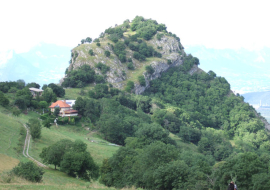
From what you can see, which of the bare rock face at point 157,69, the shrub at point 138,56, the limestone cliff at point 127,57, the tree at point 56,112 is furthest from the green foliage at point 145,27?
the tree at point 56,112

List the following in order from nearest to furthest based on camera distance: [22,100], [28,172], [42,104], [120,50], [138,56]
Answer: [28,172] < [22,100] < [42,104] < [120,50] < [138,56]

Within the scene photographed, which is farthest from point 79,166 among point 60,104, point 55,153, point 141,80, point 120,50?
point 120,50

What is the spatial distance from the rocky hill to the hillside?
0.41m

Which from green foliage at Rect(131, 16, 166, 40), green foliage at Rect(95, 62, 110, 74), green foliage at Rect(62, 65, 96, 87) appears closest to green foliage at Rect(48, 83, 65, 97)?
green foliage at Rect(62, 65, 96, 87)

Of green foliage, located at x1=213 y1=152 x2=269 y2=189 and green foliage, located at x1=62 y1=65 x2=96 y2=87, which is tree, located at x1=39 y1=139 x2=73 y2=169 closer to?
green foliage, located at x1=213 y1=152 x2=269 y2=189

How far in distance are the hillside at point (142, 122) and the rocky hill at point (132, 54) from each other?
1.35ft

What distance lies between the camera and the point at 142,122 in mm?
71938

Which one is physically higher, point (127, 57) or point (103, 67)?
point (127, 57)

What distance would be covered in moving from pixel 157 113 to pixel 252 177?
5713 centimetres

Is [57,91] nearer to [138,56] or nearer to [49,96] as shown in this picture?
[49,96]

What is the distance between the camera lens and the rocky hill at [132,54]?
326 ft

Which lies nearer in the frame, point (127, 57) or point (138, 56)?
point (127, 57)

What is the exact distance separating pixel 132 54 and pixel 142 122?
162 ft

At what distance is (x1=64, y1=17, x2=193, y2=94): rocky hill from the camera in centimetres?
9944
